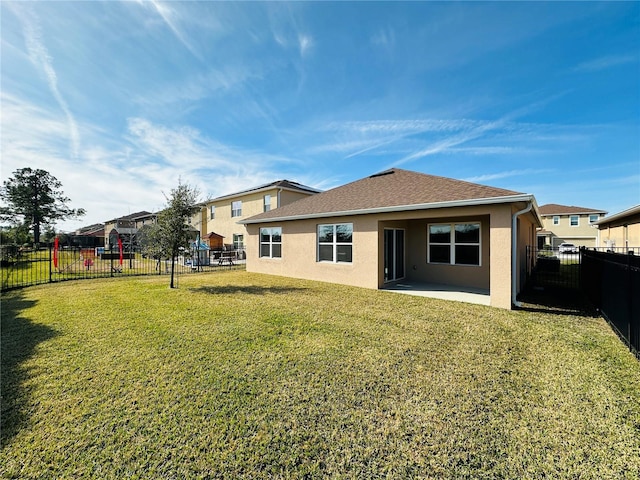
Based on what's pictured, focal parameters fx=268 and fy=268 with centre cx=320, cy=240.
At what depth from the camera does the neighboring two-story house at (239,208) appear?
76.6 ft

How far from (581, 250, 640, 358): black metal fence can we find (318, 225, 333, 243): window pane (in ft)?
28.1

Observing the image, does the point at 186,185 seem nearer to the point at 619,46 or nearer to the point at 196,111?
the point at 196,111

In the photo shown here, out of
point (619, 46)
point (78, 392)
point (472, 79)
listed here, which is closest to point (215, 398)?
point (78, 392)

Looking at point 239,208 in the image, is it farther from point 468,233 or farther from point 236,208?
point 468,233

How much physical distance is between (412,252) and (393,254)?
3.22 feet

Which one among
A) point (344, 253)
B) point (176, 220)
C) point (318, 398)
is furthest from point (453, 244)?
point (176, 220)

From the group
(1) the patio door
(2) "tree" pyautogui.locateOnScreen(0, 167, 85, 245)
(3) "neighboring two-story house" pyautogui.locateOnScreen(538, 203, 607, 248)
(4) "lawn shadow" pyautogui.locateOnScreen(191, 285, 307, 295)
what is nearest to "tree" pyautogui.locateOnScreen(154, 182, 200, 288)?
Result: (4) "lawn shadow" pyautogui.locateOnScreen(191, 285, 307, 295)

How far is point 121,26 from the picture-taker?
844 centimetres

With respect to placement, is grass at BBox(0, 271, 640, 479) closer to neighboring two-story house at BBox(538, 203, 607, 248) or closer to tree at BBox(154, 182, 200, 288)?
tree at BBox(154, 182, 200, 288)

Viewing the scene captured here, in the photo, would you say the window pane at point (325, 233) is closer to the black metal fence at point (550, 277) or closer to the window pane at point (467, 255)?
the window pane at point (467, 255)

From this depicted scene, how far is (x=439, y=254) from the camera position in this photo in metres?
11.2

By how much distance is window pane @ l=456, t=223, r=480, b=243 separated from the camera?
10219 millimetres

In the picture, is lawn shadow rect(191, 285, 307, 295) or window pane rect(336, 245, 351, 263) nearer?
lawn shadow rect(191, 285, 307, 295)

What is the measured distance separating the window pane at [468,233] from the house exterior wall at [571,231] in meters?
37.9
